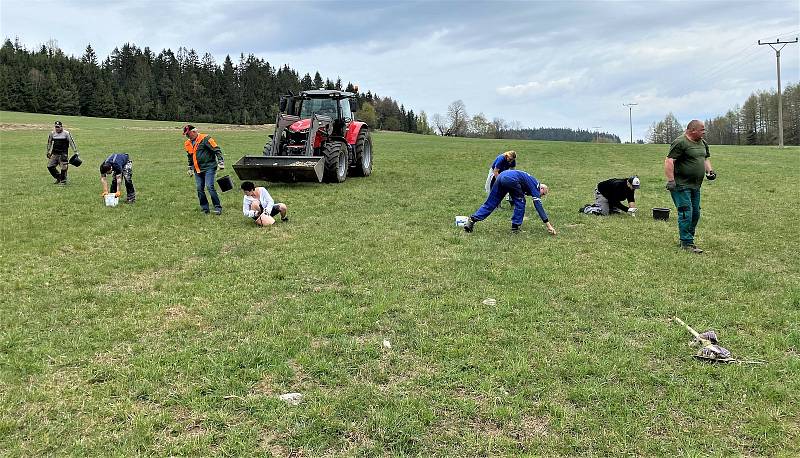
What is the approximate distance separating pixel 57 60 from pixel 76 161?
82972 mm

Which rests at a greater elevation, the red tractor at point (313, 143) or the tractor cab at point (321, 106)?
the tractor cab at point (321, 106)

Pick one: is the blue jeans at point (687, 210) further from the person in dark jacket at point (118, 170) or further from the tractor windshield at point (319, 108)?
the person in dark jacket at point (118, 170)

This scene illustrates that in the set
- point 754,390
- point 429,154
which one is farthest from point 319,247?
point 429,154

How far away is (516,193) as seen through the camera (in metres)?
8.64

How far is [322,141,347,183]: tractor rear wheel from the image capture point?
1347 cm

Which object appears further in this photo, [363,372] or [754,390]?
[363,372]

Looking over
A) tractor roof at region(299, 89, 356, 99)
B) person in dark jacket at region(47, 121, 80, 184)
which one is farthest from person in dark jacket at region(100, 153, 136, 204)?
tractor roof at region(299, 89, 356, 99)

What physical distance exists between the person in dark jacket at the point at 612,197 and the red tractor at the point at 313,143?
655cm

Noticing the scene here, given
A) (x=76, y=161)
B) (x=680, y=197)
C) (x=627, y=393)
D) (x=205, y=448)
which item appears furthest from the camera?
(x=76, y=161)

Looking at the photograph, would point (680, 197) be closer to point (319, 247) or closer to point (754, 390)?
point (754, 390)

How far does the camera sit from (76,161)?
13148mm

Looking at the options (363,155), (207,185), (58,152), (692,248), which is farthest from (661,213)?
(58,152)

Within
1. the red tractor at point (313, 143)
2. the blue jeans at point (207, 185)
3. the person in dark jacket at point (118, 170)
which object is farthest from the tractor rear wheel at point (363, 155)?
the person in dark jacket at point (118, 170)

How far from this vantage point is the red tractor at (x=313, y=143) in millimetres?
12396
